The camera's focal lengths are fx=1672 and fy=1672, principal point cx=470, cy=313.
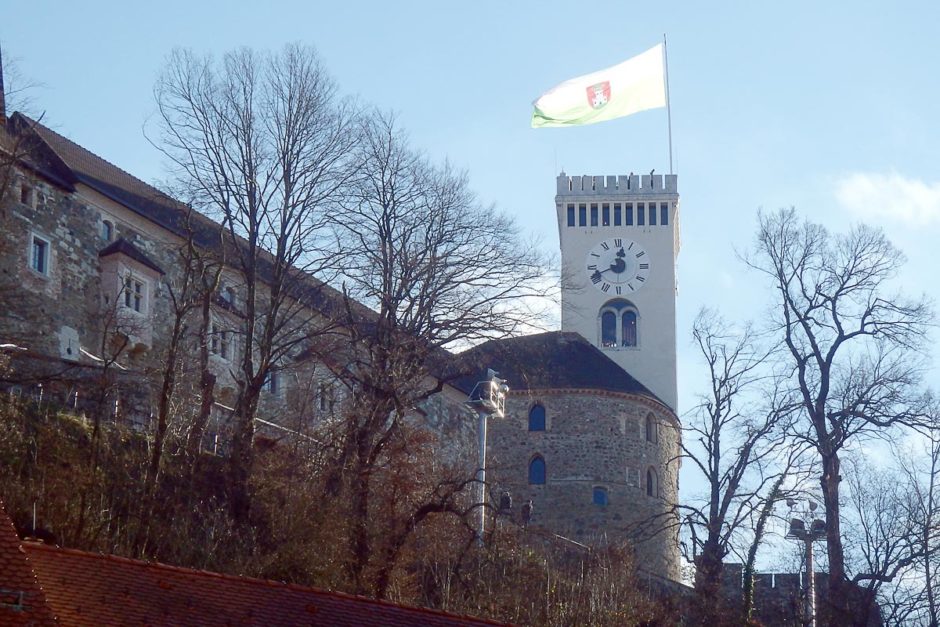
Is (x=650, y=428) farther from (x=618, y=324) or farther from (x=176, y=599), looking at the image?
(x=176, y=599)

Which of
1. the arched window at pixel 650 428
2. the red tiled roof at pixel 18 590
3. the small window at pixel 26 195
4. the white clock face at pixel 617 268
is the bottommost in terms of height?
the red tiled roof at pixel 18 590

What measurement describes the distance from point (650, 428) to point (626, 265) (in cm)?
1047

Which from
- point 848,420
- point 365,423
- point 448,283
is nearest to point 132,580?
point 365,423

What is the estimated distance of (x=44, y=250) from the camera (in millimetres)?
44594

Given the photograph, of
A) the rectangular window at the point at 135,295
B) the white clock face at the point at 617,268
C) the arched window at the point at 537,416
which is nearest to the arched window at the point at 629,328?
the white clock face at the point at 617,268

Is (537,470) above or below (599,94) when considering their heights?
below

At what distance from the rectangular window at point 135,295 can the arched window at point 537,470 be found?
23251 millimetres

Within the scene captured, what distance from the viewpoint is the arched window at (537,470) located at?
66.6m

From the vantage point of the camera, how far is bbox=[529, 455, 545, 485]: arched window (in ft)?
218

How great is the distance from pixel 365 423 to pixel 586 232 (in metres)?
A: 44.3

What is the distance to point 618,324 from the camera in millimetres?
75500

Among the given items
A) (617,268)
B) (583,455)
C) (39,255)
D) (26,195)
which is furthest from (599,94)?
(617,268)

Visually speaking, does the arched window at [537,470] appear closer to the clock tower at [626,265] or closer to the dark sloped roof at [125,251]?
the clock tower at [626,265]

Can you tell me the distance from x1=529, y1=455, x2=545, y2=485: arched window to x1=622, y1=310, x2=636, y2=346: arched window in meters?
10.1
